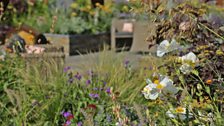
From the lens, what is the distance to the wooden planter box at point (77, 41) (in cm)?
1023

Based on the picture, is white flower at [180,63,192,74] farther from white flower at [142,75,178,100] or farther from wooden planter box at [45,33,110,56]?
wooden planter box at [45,33,110,56]

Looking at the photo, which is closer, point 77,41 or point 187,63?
point 187,63

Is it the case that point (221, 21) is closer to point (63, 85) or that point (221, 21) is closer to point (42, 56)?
point (63, 85)

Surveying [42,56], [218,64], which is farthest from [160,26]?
[42,56]

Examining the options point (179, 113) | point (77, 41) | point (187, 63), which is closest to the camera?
point (179, 113)

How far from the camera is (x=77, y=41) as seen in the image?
10.5m

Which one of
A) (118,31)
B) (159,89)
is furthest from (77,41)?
(159,89)

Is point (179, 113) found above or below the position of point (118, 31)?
above

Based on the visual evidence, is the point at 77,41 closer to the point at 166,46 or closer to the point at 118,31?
the point at 118,31

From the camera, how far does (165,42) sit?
11.9 feet

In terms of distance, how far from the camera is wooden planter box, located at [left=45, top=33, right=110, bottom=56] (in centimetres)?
1023

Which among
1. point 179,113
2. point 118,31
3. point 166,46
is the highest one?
point 166,46

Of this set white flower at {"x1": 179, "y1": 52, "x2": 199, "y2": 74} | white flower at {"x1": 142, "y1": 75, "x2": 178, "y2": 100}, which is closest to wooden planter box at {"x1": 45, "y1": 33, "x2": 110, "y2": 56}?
white flower at {"x1": 179, "y1": 52, "x2": 199, "y2": 74}

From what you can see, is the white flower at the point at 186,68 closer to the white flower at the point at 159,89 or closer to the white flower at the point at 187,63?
the white flower at the point at 187,63
